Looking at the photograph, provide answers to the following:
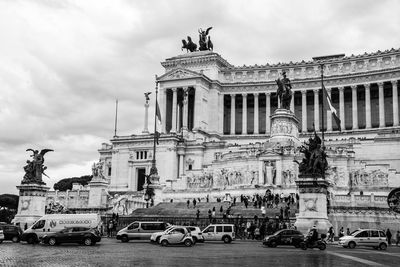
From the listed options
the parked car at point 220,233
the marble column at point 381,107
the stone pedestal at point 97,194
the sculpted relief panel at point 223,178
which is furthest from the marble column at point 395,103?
the parked car at point 220,233

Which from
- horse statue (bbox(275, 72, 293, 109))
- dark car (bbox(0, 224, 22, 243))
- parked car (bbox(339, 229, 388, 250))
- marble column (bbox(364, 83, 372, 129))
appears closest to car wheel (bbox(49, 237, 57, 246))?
dark car (bbox(0, 224, 22, 243))

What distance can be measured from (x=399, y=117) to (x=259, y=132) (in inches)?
1023

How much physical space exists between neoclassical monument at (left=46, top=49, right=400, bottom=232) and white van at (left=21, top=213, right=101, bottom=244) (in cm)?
2752

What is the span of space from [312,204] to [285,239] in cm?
347

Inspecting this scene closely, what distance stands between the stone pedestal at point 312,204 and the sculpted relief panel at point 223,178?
104 feet

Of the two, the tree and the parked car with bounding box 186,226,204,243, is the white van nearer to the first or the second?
the parked car with bounding box 186,226,204,243

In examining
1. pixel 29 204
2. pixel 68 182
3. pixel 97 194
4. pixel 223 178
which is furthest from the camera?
pixel 68 182

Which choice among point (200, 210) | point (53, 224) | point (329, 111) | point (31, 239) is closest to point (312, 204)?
point (53, 224)

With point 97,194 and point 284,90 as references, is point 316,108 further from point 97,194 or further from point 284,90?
point 97,194

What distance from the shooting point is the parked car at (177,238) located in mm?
35000

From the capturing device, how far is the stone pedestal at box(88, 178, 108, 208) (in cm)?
6956

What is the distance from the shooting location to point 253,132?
109 meters

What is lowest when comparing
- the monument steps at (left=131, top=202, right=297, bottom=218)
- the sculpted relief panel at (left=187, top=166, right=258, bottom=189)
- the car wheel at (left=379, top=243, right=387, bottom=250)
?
the car wheel at (left=379, top=243, right=387, bottom=250)

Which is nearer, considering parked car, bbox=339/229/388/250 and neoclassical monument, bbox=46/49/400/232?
parked car, bbox=339/229/388/250
